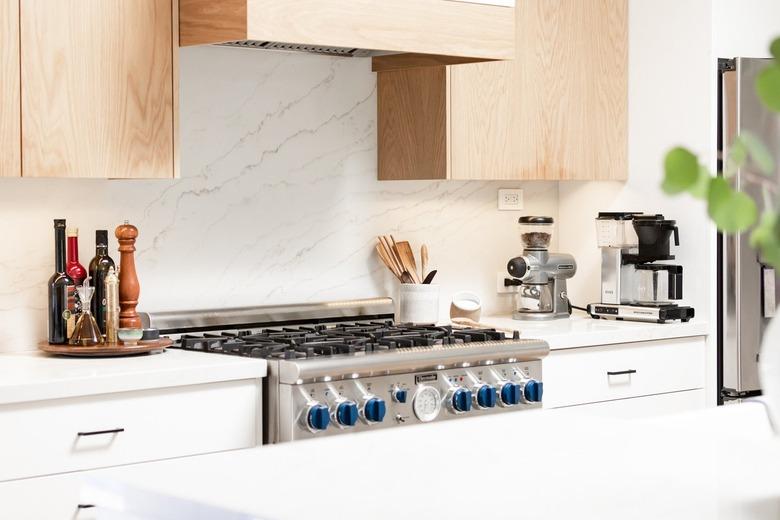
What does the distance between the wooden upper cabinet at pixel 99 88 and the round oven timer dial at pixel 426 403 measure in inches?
35.2

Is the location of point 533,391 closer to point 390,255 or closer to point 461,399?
point 461,399

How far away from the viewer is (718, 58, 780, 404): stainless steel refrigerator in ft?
12.7

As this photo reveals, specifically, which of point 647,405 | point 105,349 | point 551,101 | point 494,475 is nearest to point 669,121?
point 551,101

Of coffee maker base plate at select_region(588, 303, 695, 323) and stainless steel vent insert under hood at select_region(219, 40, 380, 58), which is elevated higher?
stainless steel vent insert under hood at select_region(219, 40, 380, 58)

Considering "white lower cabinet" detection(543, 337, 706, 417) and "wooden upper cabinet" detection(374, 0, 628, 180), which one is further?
"wooden upper cabinet" detection(374, 0, 628, 180)

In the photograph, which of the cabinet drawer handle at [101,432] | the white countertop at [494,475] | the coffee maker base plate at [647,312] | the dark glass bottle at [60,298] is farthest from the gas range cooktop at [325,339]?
the white countertop at [494,475]

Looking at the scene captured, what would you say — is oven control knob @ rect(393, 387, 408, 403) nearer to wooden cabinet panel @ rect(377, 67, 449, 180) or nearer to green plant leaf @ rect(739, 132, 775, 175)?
wooden cabinet panel @ rect(377, 67, 449, 180)

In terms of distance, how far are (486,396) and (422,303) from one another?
593 millimetres

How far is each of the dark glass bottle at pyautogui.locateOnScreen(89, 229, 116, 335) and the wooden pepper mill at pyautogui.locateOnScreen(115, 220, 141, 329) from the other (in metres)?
0.04

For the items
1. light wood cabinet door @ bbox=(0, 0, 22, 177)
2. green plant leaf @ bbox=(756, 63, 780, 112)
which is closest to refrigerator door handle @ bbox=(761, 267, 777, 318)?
light wood cabinet door @ bbox=(0, 0, 22, 177)

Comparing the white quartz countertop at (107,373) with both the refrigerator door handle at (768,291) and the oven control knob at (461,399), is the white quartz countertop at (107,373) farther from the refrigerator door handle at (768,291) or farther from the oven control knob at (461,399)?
the refrigerator door handle at (768,291)

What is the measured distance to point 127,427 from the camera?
8.81ft

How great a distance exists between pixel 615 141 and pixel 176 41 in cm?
177

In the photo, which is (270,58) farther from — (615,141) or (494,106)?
(615,141)
